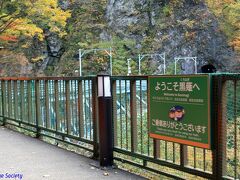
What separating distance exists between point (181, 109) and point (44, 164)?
95.3 inches

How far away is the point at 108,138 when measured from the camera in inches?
200

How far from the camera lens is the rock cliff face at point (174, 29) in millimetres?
40531

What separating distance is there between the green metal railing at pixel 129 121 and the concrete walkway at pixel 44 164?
27cm

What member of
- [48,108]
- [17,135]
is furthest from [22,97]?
[48,108]

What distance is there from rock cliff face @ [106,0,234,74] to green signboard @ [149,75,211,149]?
35696 millimetres

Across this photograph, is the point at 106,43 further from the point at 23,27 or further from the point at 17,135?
the point at 17,135

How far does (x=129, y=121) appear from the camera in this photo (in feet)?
15.8

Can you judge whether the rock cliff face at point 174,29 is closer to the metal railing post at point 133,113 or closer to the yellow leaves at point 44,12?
the yellow leaves at point 44,12

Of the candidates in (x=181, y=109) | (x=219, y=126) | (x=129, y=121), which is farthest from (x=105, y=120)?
(x=219, y=126)

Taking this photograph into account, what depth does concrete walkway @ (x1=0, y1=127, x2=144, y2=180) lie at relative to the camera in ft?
15.4

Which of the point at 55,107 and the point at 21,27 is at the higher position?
the point at 21,27

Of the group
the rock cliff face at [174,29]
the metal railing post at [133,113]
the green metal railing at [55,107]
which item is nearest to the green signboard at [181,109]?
the metal railing post at [133,113]

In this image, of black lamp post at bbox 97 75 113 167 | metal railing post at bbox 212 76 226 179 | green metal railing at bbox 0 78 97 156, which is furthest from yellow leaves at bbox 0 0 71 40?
metal railing post at bbox 212 76 226 179

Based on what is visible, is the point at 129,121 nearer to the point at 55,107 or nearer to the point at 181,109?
the point at 181,109
